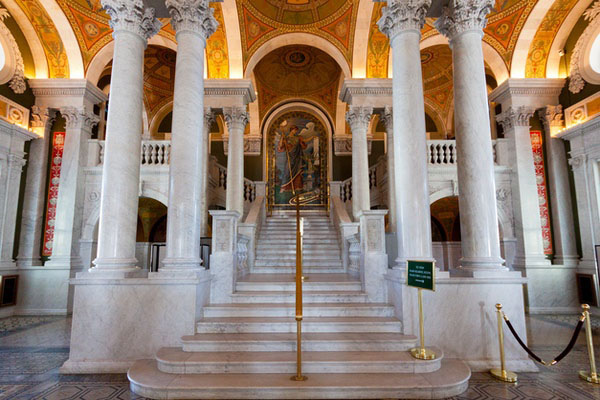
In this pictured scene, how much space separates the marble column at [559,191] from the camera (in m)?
9.32

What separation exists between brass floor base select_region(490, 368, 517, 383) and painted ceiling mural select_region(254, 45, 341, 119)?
11.8m

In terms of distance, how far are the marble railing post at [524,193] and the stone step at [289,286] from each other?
6.05m

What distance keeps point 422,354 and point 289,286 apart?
2.39 meters

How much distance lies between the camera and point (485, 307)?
15.3 ft

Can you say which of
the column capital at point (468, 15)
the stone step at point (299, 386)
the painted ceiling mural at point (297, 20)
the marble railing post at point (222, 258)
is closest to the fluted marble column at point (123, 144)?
the marble railing post at point (222, 258)

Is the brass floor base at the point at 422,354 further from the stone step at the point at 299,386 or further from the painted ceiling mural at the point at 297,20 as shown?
the painted ceiling mural at the point at 297,20

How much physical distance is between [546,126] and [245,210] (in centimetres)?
898

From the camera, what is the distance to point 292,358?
399 centimetres

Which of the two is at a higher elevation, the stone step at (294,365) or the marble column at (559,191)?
the marble column at (559,191)

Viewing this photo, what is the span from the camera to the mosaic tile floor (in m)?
3.65

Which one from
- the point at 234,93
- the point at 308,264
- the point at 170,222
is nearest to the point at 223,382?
the point at 170,222

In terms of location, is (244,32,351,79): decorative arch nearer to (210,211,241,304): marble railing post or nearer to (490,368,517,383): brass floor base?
(210,211,241,304): marble railing post

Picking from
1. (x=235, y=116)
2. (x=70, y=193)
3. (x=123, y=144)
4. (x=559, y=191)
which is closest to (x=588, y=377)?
(x=123, y=144)

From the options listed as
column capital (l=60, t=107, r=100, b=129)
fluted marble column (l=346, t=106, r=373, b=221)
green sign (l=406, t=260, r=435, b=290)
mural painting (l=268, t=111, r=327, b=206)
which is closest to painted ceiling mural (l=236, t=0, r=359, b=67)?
fluted marble column (l=346, t=106, r=373, b=221)
